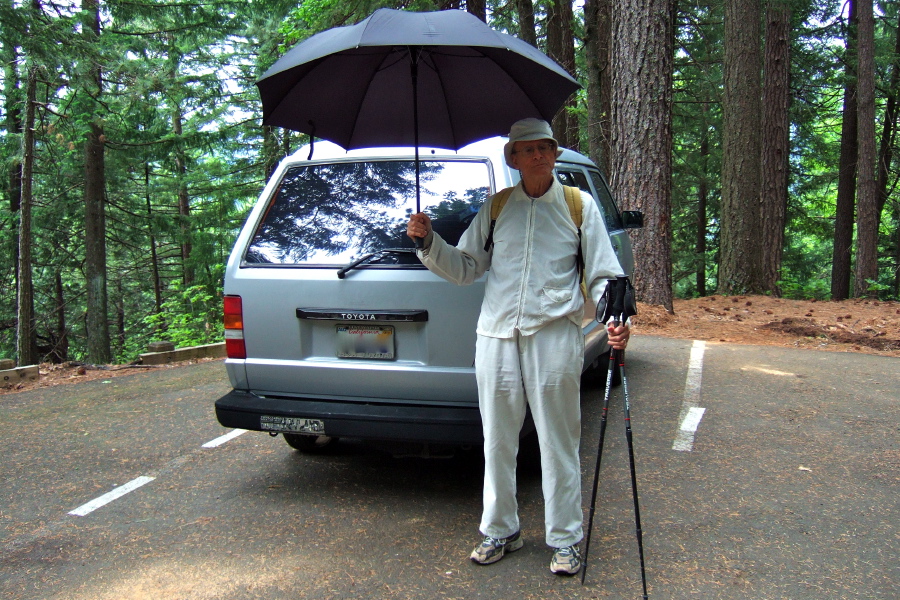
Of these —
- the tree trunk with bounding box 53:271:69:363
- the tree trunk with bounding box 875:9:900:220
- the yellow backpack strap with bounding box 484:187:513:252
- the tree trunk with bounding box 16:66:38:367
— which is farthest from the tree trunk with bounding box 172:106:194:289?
the tree trunk with bounding box 875:9:900:220

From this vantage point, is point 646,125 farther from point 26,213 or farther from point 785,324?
point 26,213

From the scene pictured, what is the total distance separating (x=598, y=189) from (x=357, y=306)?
320 centimetres

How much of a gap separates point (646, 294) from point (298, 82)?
311 inches

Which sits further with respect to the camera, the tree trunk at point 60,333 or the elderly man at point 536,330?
the tree trunk at point 60,333

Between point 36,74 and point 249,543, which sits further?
point 36,74

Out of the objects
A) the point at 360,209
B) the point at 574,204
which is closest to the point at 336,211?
the point at 360,209

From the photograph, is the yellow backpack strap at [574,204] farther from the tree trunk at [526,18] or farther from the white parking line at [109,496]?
the tree trunk at [526,18]

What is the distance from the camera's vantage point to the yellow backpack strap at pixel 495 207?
11.2 feet

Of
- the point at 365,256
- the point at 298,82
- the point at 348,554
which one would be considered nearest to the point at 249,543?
the point at 348,554

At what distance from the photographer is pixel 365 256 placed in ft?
12.8

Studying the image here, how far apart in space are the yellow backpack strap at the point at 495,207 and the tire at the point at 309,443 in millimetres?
2280

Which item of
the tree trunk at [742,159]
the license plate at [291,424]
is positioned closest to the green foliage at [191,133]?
the tree trunk at [742,159]

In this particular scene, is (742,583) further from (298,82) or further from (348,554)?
(298,82)

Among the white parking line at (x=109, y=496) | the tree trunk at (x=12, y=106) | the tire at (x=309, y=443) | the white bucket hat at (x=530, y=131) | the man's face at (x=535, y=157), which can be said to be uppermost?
the tree trunk at (x=12, y=106)
